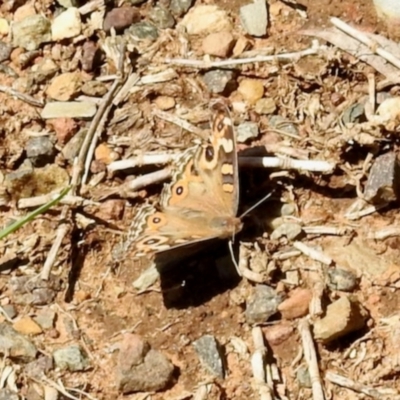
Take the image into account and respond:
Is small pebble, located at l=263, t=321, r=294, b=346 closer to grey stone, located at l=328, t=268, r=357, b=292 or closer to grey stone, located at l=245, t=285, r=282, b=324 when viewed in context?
grey stone, located at l=245, t=285, r=282, b=324

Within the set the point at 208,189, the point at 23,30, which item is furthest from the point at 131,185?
the point at 23,30

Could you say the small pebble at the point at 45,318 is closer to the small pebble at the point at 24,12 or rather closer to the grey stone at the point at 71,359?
the grey stone at the point at 71,359

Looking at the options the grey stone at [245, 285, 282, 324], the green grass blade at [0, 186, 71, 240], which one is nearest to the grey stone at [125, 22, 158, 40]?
the green grass blade at [0, 186, 71, 240]

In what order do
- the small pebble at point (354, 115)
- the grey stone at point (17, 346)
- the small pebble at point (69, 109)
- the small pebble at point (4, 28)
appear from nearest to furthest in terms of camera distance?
the grey stone at point (17, 346) < the small pebble at point (354, 115) < the small pebble at point (69, 109) < the small pebble at point (4, 28)

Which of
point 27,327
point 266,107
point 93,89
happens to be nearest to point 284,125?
point 266,107

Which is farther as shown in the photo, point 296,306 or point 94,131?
point 94,131

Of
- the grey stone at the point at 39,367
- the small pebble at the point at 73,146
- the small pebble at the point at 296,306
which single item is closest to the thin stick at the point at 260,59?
the small pebble at the point at 73,146

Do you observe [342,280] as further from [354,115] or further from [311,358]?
[354,115]
